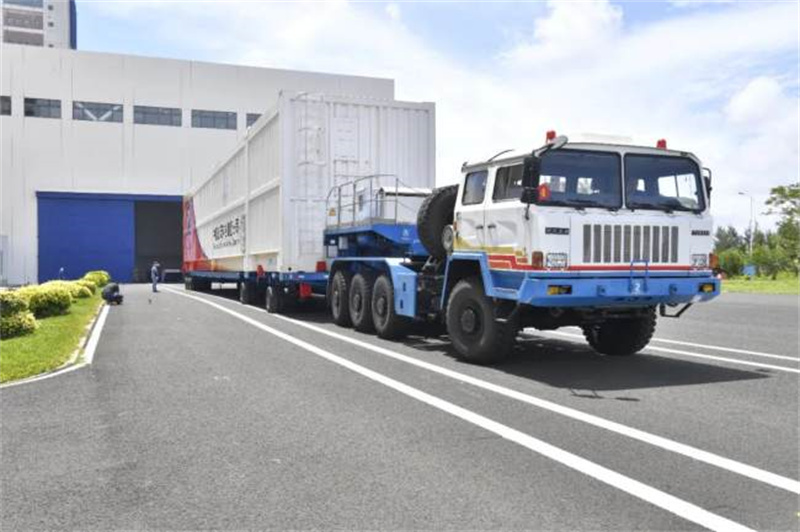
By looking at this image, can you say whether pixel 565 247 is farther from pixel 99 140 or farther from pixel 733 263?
pixel 733 263

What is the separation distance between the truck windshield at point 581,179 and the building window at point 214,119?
44.5 metres

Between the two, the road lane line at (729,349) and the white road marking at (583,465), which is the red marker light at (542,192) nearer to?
the white road marking at (583,465)

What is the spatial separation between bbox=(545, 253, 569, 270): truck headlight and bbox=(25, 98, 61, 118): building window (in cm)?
4565

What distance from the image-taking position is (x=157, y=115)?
48.2 meters

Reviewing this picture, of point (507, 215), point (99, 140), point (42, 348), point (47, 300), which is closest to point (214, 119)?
point (99, 140)

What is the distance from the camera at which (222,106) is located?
163 feet

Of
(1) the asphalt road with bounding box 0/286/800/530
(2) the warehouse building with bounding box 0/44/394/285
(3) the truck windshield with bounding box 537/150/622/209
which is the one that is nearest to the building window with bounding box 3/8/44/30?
(2) the warehouse building with bounding box 0/44/394/285

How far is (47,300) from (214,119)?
36.0 m

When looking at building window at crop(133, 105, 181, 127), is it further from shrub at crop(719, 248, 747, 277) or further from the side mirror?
the side mirror

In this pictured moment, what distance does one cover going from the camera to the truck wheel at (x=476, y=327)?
886 cm

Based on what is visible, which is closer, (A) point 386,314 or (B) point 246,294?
(A) point 386,314

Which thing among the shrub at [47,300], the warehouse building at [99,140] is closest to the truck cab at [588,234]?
the shrub at [47,300]

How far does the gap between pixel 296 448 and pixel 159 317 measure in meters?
12.5

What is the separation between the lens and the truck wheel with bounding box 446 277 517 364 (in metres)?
8.86
